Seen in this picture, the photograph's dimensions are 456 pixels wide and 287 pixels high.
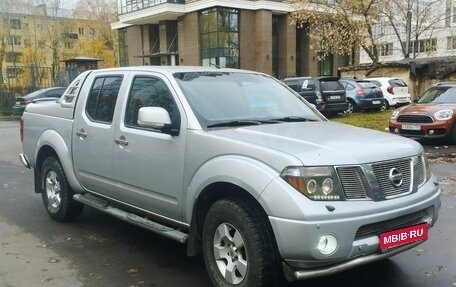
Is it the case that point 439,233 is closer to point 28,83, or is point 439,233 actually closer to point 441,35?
point 28,83

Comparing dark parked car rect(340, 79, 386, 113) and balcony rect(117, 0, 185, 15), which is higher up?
balcony rect(117, 0, 185, 15)

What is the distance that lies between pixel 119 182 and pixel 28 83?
1054 inches

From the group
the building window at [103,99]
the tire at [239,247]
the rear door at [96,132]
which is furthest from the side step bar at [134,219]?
the building window at [103,99]

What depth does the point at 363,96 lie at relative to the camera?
2006cm

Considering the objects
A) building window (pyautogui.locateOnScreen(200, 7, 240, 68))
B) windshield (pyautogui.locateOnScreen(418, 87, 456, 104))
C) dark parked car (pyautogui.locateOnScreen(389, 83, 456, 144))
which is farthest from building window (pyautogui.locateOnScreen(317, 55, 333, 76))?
dark parked car (pyautogui.locateOnScreen(389, 83, 456, 144))

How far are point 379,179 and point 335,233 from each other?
0.55m

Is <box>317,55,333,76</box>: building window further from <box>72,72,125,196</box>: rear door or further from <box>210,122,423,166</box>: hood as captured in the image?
<box>210,122,423,166</box>: hood

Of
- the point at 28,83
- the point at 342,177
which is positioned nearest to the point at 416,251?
the point at 342,177

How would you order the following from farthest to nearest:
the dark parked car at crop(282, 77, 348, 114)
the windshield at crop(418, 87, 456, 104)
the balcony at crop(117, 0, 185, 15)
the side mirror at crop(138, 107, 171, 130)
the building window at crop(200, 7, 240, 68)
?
the balcony at crop(117, 0, 185, 15), the building window at crop(200, 7, 240, 68), the dark parked car at crop(282, 77, 348, 114), the windshield at crop(418, 87, 456, 104), the side mirror at crop(138, 107, 171, 130)

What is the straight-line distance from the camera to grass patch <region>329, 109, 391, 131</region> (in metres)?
15.6

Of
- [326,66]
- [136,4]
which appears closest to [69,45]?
[136,4]

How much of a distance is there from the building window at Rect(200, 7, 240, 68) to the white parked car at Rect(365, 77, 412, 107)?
1876cm

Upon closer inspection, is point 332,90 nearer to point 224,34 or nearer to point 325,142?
point 325,142

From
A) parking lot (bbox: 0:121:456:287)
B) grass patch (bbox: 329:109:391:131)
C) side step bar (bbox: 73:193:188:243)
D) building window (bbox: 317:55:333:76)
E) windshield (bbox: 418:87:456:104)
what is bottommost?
parking lot (bbox: 0:121:456:287)
